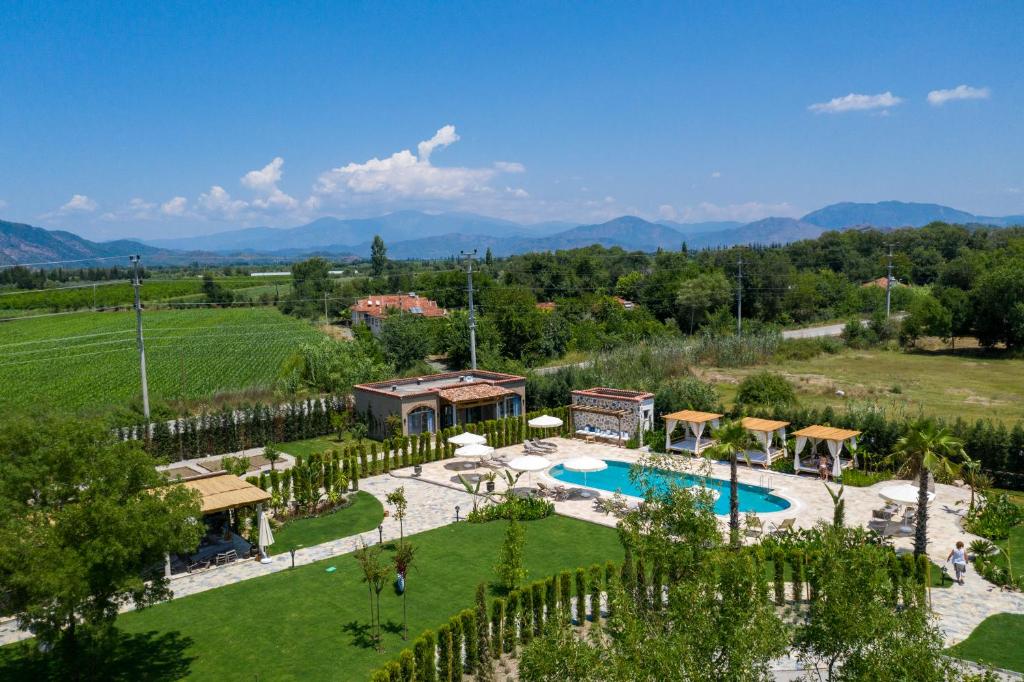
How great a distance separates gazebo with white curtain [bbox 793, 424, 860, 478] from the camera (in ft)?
85.1

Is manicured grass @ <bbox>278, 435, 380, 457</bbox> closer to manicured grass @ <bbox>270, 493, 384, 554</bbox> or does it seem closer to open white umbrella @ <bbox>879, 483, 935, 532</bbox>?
manicured grass @ <bbox>270, 493, 384, 554</bbox>

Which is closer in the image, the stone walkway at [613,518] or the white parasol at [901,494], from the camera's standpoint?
the stone walkway at [613,518]

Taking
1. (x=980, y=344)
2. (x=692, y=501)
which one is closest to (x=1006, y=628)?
(x=692, y=501)

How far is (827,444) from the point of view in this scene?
26906 millimetres

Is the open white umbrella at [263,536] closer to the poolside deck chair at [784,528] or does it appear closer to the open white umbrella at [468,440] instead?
the open white umbrella at [468,440]

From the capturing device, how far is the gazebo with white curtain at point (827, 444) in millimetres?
25938

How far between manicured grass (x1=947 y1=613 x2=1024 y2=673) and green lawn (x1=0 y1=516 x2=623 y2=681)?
793 cm

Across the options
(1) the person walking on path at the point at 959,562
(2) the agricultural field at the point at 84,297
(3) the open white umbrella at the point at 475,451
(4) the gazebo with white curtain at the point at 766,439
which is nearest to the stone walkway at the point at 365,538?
(3) the open white umbrella at the point at 475,451

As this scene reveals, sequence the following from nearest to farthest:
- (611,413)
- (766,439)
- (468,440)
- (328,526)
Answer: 1. (328,526)
2. (766,439)
3. (468,440)
4. (611,413)

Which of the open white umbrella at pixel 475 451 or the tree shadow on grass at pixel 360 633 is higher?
the open white umbrella at pixel 475 451

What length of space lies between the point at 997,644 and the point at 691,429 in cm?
1636

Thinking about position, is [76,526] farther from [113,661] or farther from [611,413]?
[611,413]

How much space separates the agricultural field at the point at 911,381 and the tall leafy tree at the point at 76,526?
31128mm

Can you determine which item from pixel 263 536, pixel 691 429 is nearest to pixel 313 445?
pixel 263 536
